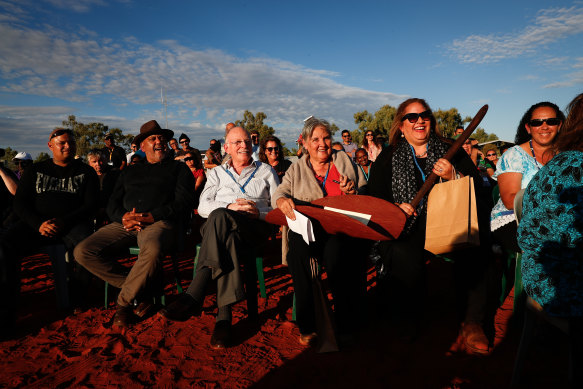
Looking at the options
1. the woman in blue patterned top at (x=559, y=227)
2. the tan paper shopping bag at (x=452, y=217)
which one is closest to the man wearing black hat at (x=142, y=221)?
the tan paper shopping bag at (x=452, y=217)

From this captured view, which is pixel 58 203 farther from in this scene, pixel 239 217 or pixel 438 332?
pixel 438 332

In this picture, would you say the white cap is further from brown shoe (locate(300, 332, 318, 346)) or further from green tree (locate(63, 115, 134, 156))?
green tree (locate(63, 115, 134, 156))

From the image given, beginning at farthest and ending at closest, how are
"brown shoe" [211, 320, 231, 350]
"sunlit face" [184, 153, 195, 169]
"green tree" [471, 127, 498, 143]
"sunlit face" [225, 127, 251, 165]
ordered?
"green tree" [471, 127, 498, 143] → "sunlit face" [184, 153, 195, 169] → "sunlit face" [225, 127, 251, 165] → "brown shoe" [211, 320, 231, 350]

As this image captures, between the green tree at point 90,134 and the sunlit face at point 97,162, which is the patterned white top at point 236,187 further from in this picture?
the green tree at point 90,134

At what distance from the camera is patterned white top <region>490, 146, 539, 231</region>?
3359 millimetres

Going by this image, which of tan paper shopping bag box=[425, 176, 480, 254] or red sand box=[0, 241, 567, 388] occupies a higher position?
tan paper shopping bag box=[425, 176, 480, 254]

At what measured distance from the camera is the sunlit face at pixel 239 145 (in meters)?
3.93

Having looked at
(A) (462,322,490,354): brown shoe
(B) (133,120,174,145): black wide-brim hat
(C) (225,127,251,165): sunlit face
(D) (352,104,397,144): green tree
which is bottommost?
(A) (462,322,490,354): brown shoe

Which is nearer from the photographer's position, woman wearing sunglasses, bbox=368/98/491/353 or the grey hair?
woman wearing sunglasses, bbox=368/98/491/353

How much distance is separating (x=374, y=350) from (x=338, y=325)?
1.18 feet

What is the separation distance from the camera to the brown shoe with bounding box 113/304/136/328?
346 centimetres

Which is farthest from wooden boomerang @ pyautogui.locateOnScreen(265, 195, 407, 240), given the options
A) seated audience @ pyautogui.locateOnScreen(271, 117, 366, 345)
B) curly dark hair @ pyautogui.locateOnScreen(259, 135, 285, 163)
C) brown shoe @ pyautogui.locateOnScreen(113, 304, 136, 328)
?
curly dark hair @ pyautogui.locateOnScreen(259, 135, 285, 163)

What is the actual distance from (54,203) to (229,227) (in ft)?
8.38

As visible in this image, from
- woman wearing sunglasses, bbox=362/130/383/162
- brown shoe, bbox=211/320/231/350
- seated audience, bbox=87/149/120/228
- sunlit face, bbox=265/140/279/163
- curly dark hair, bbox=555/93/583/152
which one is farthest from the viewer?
woman wearing sunglasses, bbox=362/130/383/162
